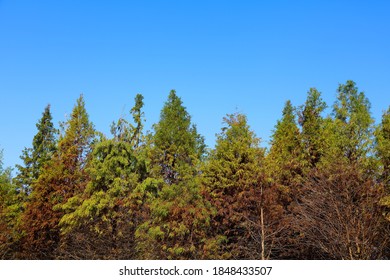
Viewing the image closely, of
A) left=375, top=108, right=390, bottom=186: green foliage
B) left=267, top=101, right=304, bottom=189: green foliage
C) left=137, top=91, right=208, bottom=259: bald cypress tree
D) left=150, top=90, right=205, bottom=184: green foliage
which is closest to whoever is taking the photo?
left=137, top=91, right=208, bottom=259: bald cypress tree

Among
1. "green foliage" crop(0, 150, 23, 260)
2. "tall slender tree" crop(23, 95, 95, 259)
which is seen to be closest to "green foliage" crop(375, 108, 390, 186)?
"tall slender tree" crop(23, 95, 95, 259)

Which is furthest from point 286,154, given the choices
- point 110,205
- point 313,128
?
point 110,205

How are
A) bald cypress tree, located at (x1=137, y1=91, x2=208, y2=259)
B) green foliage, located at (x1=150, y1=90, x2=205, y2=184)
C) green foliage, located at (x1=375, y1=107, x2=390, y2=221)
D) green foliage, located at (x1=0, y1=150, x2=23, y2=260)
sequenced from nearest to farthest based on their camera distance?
bald cypress tree, located at (x1=137, y1=91, x2=208, y2=259) → green foliage, located at (x1=375, y1=107, x2=390, y2=221) → green foliage, located at (x1=0, y1=150, x2=23, y2=260) → green foliage, located at (x1=150, y1=90, x2=205, y2=184)

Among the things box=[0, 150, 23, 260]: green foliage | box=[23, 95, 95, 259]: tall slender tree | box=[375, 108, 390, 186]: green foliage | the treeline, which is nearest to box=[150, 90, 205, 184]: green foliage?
the treeline

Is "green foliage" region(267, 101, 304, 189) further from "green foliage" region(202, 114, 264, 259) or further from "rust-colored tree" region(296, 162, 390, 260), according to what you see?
"rust-colored tree" region(296, 162, 390, 260)

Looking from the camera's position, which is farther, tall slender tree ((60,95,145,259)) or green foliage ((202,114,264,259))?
green foliage ((202,114,264,259))

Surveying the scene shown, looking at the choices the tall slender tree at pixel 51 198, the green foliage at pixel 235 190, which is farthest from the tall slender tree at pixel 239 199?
the tall slender tree at pixel 51 198

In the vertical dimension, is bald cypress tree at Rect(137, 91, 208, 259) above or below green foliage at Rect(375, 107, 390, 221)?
below

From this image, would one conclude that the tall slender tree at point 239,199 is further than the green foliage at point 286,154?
No

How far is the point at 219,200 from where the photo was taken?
20.7m

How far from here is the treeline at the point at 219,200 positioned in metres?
18.9

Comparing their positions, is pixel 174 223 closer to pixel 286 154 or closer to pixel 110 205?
pixel 110 205

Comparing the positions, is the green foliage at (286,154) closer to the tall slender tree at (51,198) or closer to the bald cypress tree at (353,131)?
the bald cypress tree at (353,131)

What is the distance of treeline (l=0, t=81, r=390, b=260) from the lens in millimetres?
18859
